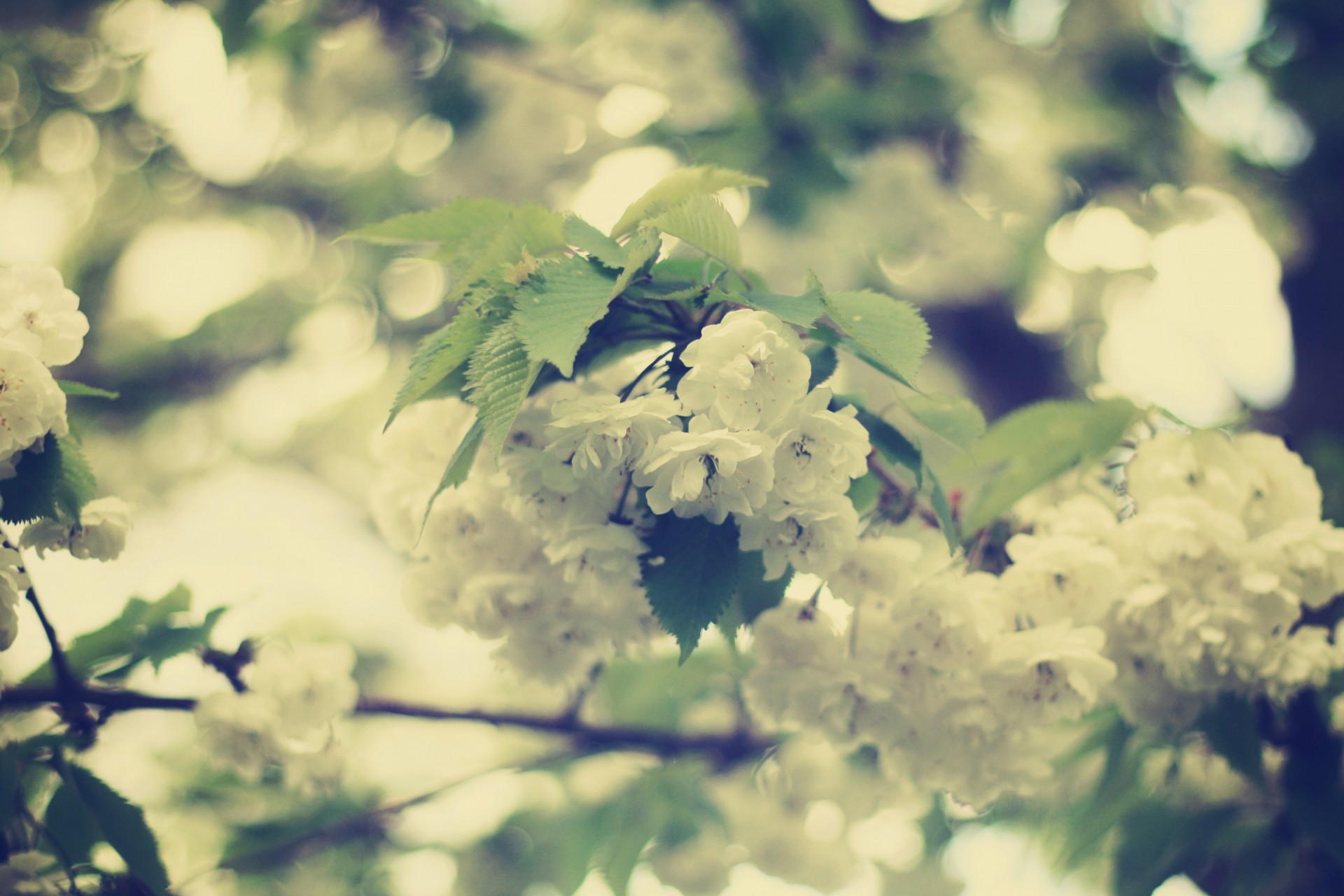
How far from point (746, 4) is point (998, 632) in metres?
2.29

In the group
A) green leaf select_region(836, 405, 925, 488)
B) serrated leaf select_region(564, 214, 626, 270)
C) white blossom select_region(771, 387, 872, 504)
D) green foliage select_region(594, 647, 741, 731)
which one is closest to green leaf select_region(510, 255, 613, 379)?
serrated leaf select_region(564, 214, 626, 270)

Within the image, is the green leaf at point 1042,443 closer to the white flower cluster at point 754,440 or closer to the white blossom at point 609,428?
the white flower cluster at point 754,440

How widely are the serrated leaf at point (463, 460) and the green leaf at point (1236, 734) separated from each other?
1299mm

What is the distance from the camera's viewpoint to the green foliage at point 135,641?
1403 millimetres

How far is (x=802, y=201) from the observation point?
255cm

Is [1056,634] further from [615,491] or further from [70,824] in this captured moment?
[70,824]

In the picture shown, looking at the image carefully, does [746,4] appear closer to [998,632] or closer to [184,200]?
[998,632]

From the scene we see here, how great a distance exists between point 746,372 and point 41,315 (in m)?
0.92

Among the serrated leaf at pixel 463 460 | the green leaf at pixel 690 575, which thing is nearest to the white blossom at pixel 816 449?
the green leaf at pixel 690 575

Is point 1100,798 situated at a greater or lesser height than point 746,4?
lesser

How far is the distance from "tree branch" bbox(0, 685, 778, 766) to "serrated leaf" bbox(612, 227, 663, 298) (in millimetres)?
1085

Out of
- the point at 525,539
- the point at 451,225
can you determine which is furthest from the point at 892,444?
the point at 451,225

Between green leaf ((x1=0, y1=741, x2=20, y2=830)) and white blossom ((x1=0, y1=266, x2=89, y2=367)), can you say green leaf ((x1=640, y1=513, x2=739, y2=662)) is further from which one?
green leaf ((x1=0, y1=741, x2=20, y2=830))

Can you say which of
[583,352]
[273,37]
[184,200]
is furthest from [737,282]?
[184,200]
